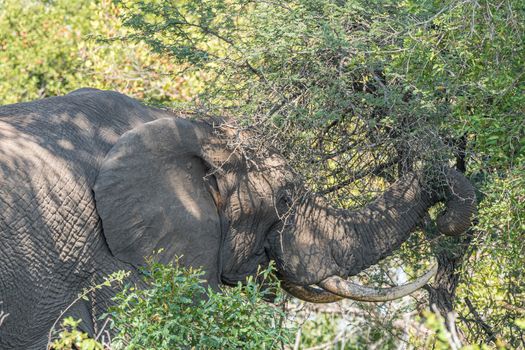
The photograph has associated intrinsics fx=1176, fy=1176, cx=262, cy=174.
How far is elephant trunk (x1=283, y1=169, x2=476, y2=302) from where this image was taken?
23.9 ft

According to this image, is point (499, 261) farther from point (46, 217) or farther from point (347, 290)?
point (46, 217)

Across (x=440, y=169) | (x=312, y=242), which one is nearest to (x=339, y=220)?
(x=312, y=242)

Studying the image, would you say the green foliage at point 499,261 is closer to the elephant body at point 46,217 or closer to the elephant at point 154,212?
the elephant at point 154,212

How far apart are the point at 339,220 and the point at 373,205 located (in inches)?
9.9

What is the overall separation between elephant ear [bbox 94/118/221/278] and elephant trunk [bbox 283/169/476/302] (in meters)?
0.65

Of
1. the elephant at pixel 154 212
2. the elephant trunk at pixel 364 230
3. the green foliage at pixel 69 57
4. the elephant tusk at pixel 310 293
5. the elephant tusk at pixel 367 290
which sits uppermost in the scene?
the elephant at pixel 154 212

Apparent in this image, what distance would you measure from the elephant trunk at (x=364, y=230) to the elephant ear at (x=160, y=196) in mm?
653

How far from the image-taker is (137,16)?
8000 mm

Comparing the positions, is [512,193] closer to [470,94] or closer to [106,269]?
[470,94]

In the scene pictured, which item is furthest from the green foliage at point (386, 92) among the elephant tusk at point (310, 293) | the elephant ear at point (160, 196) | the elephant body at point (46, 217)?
the elephant body at point (46, 217)

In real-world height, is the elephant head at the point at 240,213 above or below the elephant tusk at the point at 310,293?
above

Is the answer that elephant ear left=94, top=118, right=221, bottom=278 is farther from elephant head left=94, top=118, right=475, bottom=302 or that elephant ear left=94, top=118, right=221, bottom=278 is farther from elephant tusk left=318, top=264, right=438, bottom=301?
elephant tusk left=318, top=264, right=438, bottom=301

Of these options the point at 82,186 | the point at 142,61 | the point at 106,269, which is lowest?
the point at 142,61

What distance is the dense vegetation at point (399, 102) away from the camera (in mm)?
6539
